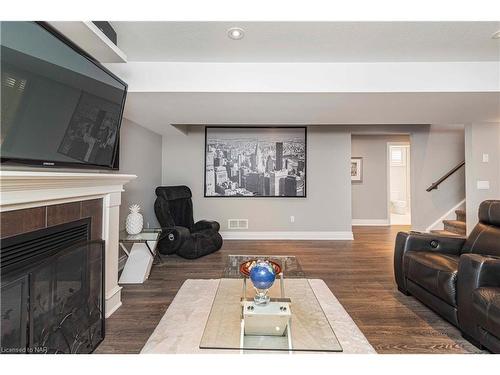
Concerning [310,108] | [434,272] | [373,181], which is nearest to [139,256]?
[310,108]

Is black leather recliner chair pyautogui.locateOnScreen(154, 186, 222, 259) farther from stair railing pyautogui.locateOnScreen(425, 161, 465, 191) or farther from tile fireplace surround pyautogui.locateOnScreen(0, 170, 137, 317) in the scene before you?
stair railing pyautogui.locateOnScreen(425, 161, 465, 191)

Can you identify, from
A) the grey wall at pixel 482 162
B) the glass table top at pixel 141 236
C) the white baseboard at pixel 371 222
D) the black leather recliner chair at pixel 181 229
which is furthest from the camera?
the white baseboard at pixel 371 222

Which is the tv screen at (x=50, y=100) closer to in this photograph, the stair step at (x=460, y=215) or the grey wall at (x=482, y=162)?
the grey wall at (x=482, y=162)

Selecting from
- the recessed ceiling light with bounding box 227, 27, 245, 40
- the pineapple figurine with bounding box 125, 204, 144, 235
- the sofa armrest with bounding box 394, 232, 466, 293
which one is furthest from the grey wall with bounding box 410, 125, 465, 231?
the pineapple figurine with bounding box 125, 204, 144, 235

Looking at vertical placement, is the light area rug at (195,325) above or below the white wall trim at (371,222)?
below

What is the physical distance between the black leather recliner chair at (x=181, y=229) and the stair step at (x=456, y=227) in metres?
4.17

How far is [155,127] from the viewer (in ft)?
13.3

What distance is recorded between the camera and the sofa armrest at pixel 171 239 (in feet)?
11.3

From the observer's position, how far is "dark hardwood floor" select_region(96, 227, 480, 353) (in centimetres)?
174

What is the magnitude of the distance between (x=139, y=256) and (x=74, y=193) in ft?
4.86

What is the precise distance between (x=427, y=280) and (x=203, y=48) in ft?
9.14

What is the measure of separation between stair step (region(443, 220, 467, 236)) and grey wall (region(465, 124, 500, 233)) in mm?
430

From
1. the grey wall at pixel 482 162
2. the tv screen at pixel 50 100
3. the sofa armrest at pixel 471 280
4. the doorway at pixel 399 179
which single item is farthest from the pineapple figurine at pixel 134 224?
the doorway at pixel 399 179
